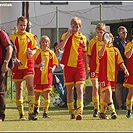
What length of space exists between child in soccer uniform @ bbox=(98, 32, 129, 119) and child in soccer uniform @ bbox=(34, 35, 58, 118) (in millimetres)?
1243

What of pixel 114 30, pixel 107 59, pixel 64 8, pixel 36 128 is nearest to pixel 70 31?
pixel 107 59

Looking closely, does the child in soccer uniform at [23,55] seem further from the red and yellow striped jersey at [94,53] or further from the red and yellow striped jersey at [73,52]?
the red and yellow striped jersey at [94,53]

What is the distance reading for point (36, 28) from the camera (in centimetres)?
2580

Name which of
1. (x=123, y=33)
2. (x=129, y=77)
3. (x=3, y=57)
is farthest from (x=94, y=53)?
(x=3, y=57)

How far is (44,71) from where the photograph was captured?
1284 cm

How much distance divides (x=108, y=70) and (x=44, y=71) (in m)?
1.48

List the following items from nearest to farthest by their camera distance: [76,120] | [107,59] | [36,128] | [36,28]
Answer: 1. [36,128]
2. [76,120]
3. [107,59]
4. [36,28]

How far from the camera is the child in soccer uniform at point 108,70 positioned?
38.9 feet

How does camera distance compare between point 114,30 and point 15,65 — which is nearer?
point 15,65

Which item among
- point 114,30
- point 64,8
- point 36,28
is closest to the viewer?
point 114,30

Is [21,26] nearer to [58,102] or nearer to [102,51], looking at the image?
[102,51]

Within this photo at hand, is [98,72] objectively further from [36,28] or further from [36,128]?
[36,28]

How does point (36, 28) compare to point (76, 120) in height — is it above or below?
above

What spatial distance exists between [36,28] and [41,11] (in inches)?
324
